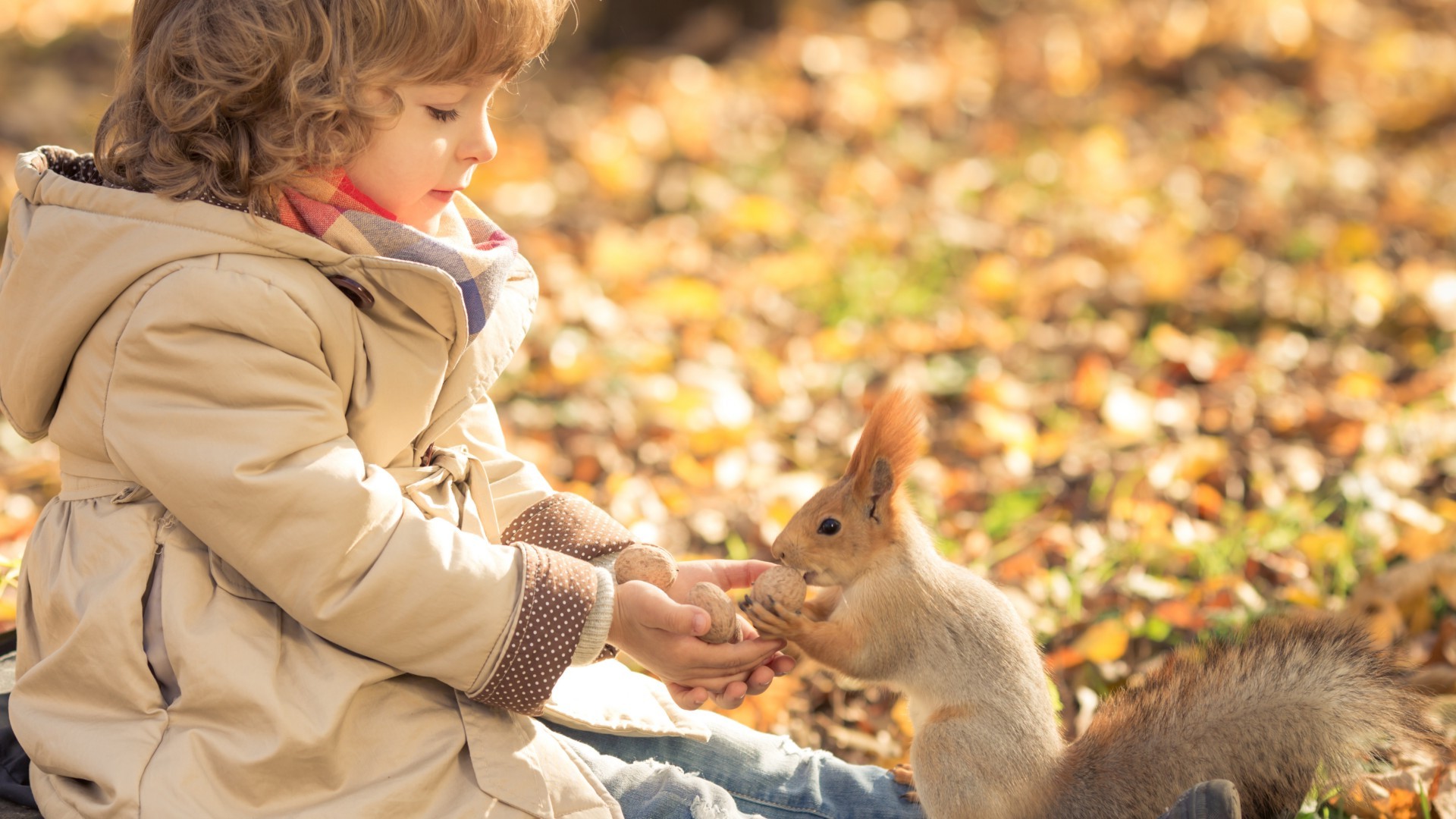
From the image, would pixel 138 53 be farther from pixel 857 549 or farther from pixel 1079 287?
pixel 1079 287

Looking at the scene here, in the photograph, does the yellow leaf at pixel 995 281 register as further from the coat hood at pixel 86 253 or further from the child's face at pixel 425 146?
the coat hood at pixel 86 253

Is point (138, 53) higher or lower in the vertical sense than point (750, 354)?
higher

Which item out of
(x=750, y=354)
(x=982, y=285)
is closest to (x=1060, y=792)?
(x=750, y=354)

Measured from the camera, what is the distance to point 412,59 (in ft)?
4.79

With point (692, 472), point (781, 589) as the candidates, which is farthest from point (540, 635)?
point (692, 472)

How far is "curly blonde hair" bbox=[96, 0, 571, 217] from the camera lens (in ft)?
4.68

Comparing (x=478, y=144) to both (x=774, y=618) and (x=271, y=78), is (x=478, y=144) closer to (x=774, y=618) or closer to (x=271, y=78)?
(x=271, y=78)

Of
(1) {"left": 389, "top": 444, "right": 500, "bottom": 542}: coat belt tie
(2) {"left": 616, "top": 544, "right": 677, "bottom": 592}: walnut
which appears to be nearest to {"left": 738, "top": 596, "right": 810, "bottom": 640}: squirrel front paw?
(2) {"left": 616, "top": 544, "right": 677, "bottom": 592}: walnut

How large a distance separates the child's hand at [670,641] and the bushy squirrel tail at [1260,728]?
462 millimetres

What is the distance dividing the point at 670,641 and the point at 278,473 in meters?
0.55

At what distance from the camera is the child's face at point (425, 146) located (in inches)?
59.4

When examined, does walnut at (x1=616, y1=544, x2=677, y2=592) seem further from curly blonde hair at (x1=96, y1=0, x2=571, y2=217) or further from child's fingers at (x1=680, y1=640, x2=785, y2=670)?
curly blonde hair at (x1=96, y1=0, x2=571, y2=217)

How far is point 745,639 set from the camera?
1830 millimetres

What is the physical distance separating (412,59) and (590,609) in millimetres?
670
